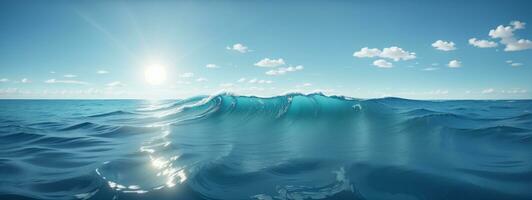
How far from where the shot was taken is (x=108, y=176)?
5438mm

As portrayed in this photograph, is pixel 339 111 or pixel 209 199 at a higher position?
pixel 339 111

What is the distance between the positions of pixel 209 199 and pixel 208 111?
14525 millimetres

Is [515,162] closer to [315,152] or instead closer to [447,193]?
[447,193]

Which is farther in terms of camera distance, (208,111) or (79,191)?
(208,111)

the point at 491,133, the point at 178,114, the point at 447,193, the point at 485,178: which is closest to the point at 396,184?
the point at 447,193

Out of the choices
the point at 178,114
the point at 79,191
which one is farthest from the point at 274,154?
the point at 178,114

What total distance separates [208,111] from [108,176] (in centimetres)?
1320

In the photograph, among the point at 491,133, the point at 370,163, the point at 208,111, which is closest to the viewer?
the point at 370,163

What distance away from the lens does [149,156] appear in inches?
287

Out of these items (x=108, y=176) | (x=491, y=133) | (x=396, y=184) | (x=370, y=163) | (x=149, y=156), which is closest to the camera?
(x=396, y=184)

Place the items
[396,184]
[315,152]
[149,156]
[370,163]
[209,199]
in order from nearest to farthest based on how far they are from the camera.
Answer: [209,199], [396,184], [370,163], [149,156], [315,152]

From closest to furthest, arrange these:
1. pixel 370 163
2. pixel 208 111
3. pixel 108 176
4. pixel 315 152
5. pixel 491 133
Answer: pixel 108 176 < pixel 370 163 < pixel 315 152 < pixel 491 133 < pixel 208 111

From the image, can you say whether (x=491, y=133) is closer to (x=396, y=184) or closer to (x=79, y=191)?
(x=396, y=184)

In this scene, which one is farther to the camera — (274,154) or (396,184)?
(274,154)
